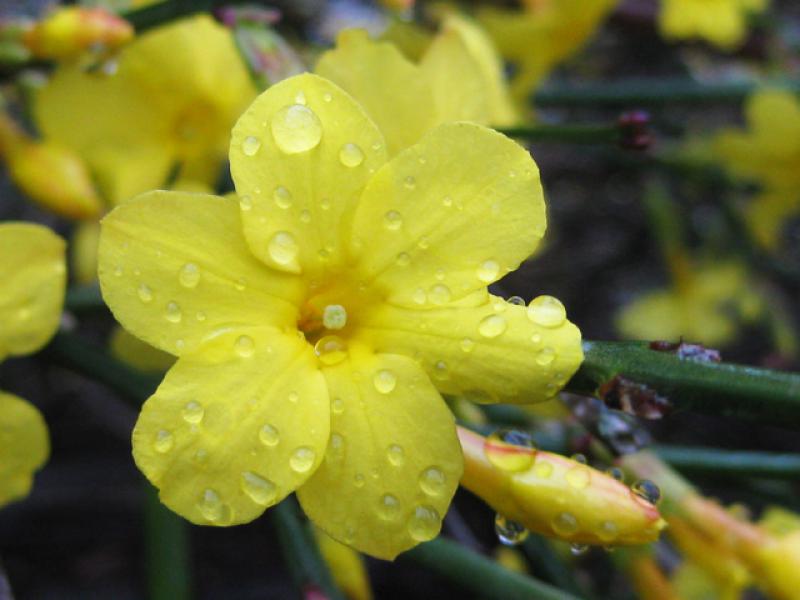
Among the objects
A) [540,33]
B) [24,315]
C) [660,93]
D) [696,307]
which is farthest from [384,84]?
[696,307]

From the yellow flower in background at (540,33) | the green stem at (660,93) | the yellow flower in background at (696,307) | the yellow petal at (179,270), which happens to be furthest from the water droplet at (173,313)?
the yellow flower in background at (696,307)

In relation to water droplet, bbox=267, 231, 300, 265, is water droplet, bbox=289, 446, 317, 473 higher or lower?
lower

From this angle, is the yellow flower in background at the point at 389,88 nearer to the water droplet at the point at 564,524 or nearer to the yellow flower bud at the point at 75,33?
the yellow flower bud at the point at 75,33

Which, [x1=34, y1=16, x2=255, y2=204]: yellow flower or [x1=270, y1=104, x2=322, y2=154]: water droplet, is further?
[x1=34, y1=16, x2=255, y2=204]: yellow flower

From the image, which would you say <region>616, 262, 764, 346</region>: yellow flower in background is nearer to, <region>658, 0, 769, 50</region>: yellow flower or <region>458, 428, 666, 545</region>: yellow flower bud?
<region>658, 0, 769, 50</region>: yellow flower

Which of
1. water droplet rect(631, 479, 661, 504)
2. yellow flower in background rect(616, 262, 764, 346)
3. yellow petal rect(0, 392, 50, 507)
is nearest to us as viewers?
water droplet rect(631, 479, 661, 504)

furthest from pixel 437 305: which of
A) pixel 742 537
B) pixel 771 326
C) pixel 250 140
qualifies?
pixel 771 326

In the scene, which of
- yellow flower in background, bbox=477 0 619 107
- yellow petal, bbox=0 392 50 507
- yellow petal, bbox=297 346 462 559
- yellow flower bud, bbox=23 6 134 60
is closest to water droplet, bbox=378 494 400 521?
yellow petal, bbox=297 346 462 559
